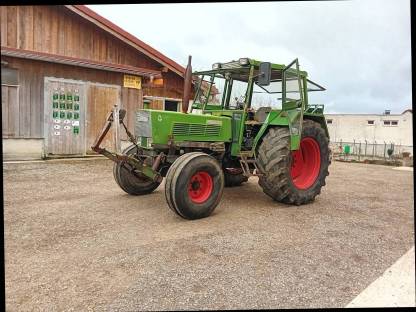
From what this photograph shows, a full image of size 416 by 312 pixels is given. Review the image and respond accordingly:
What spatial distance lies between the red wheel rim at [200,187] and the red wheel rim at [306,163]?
1.82m

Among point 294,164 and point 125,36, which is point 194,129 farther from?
point 125,36

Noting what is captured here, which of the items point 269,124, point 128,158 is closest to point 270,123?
point 269,124

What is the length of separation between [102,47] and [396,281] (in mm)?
9981

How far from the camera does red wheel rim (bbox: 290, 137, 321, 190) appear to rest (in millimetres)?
5941

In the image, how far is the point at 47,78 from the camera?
370 inches

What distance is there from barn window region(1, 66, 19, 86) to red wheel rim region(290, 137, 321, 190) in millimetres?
7341

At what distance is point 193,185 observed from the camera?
15.2ft

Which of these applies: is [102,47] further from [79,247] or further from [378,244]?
[378,244]

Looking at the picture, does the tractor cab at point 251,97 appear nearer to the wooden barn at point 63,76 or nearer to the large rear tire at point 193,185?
the large rear tire at point 193,185

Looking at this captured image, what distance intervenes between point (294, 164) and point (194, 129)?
2095 millimetres

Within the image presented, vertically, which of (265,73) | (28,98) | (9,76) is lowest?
(28,98)

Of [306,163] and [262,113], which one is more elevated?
[262,113]

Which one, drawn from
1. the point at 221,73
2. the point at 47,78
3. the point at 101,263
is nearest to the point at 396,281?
the point at 101,263

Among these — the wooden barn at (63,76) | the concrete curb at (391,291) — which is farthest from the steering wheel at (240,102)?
the wooden barn at (63,76)
